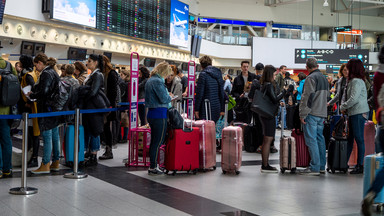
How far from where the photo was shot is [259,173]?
7223 millimetres

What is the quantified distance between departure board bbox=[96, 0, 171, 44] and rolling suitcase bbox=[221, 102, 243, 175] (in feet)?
25.6

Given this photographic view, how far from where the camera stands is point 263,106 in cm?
705

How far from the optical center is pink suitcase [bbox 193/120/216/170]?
7113 millimetres

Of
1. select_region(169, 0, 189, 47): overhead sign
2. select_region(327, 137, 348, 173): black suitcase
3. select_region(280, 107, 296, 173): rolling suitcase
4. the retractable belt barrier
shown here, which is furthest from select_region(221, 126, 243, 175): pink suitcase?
select_region(169, 0, 189, 47): overhead sign

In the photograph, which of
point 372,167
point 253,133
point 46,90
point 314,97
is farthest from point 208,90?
point 372,167

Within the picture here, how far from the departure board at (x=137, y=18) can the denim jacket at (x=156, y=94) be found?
7580 millimetres

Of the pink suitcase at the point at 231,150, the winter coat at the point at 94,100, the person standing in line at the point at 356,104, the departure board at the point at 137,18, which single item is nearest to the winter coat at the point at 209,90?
the pink suitcase at the point at 231,150

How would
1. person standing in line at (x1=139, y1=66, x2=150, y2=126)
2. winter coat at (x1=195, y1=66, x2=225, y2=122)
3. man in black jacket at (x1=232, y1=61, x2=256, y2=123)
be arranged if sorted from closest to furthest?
winter coat at (x1=195, y1=66, x2=225, y2=122)
man in black jacket at (x1=232, y1=61, x2=256, y2=123)
person standing in line at (x1=139, y1=66, x2=150, y2=126)

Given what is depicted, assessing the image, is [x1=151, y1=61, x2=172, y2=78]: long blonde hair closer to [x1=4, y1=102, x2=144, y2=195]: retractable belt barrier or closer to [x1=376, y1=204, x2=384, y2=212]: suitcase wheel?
[x1=4, y1=102, x2=144, y2=195]: retractable belt barrier

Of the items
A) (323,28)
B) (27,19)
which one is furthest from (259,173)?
(323,28)

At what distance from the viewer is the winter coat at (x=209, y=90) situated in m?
8.07

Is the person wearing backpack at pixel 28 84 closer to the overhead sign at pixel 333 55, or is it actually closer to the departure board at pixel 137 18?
the departure board at pixel 137 18

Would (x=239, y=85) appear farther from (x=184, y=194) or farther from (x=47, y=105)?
(x=184, y=194)

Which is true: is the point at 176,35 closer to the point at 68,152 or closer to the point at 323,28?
the point at 68,152
